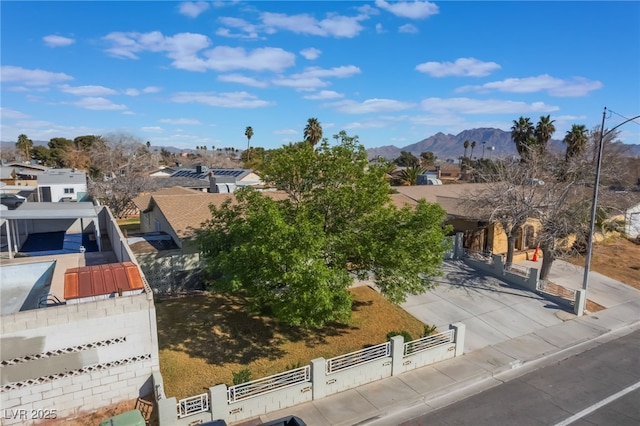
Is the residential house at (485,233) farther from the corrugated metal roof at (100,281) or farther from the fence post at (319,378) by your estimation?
the corrugated metal roof at (100,281)

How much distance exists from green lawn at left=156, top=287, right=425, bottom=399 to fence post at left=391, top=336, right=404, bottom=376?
1.97m

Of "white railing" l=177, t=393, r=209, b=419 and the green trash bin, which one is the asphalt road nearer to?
"white railing" l=177, t=393, r=209, b=419

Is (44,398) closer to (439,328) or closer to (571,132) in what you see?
(439,328)

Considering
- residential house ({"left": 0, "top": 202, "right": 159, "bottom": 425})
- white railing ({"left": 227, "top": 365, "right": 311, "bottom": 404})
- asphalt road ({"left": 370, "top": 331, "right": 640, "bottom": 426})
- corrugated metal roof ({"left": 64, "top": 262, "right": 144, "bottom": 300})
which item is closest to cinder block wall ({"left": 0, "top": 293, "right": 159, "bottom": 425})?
residential house ({"left": 0, "top": 202, "right": 159, "bottom": 425})

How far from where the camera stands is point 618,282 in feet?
76.8

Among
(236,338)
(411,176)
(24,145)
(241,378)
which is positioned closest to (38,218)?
(236,338)

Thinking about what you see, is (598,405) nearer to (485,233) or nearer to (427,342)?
(427,342)

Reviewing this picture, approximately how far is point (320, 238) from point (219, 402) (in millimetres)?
5499

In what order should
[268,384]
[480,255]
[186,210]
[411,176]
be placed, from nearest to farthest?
[268,384] → [186,210] → [480,255] → [411,176]

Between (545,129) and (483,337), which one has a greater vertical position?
(545,129)

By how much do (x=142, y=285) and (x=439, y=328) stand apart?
469 inches

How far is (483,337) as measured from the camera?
16.4 m

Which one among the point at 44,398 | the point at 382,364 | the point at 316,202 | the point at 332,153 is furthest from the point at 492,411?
the point at 44,398

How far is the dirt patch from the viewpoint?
80.4 ft
